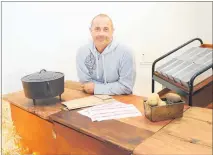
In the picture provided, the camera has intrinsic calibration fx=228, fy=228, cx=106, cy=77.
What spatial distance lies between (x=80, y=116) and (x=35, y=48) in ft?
4.51

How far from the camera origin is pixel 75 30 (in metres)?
2.57

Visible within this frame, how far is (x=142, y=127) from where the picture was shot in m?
1.04

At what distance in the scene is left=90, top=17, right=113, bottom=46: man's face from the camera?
5.35 ft

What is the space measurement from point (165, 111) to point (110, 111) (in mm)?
307

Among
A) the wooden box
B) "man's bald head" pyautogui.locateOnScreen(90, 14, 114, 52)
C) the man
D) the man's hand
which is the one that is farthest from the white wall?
the wooden box

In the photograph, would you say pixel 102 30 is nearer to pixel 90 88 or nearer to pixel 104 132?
pixel 90 88

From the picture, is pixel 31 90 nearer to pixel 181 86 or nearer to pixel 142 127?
pixel 142 127

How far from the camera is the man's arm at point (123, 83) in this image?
1.57 metres

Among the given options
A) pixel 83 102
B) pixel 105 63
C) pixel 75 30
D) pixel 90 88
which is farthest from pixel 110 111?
pixel 75 30

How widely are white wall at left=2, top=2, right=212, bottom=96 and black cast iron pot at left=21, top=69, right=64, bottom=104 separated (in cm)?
96

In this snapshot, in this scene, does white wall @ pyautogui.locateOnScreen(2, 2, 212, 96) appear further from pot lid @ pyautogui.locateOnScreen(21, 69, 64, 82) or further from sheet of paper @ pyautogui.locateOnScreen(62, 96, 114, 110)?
sheet of paper @ pyautogui.locateOnScreen(62, 96, 114, 110)

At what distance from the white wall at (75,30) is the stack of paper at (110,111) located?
129 centimetres

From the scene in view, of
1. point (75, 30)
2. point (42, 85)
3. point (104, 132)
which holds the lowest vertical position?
point (104, 132)

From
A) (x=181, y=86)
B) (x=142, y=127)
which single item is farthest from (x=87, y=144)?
(x=181, y=86)
